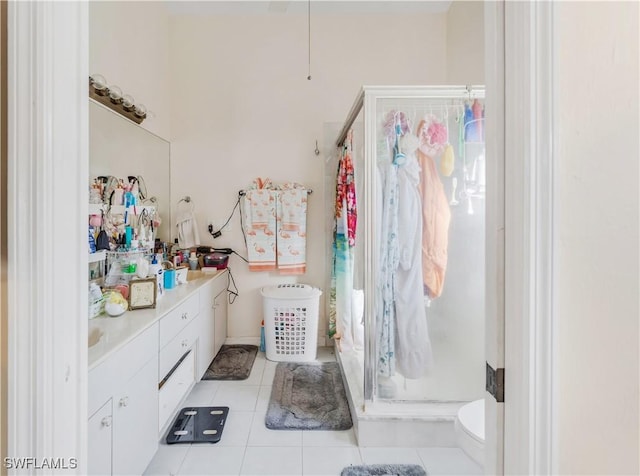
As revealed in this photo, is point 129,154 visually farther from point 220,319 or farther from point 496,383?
point 496,383

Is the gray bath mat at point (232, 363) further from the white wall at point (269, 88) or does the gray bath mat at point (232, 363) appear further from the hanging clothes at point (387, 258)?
the hanging clothes at point (387, 258)

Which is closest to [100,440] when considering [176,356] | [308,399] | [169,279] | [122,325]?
[122,325]

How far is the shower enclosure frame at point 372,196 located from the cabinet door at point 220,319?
145cm

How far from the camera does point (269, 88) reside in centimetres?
310

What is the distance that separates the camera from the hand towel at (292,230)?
2992 millimetres

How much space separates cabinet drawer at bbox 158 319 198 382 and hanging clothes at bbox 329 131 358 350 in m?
1.22

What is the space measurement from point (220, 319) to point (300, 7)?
3.02 meters

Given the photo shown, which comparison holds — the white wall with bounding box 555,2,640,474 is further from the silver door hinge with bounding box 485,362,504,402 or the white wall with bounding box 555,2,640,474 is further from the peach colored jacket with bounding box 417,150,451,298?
the peach colored jacket with bounding box 417,150,451,298

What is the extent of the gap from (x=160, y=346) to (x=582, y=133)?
1827 mm

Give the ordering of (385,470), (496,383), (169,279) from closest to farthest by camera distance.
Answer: (496,383) → (385,470) → (169,279)

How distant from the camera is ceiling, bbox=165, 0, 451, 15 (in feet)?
9.58

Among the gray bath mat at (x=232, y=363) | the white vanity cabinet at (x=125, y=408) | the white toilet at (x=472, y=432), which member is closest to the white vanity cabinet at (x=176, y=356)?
the white vanity cabinet at (x=125, y=408)

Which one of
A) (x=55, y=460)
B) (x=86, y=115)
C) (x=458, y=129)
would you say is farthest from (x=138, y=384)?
(x=458, y=129)

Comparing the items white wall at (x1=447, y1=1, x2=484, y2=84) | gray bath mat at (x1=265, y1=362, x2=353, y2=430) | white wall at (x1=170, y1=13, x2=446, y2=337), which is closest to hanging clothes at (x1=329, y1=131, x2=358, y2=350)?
gray bath mat at (x1=265, y1=362, x2=353, y2=430)
